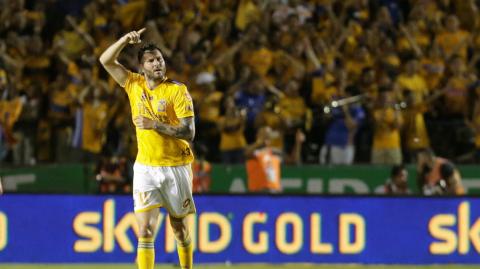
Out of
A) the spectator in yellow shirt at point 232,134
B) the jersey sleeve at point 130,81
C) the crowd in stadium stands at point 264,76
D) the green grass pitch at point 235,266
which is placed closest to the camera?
the jersey sleeve at point 130,81

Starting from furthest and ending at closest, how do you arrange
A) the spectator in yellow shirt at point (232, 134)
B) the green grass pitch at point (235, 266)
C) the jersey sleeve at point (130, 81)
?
the spectator in yellow shirt at point (232, 134) → the green grass pitch at point (235, 266) → the jersey sleeve at point (130, 81)

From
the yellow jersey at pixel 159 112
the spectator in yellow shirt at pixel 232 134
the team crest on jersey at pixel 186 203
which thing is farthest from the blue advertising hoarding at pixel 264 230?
the yellow jersey at pixel 159 112

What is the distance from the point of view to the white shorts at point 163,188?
9.20 meters

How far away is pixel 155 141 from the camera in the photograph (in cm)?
920

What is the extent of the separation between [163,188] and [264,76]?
6.82m

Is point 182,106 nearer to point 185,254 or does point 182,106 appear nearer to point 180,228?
point 180,228

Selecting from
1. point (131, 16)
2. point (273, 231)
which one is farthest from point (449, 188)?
point (131, 16)

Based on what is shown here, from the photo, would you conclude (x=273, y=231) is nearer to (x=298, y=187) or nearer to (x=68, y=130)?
(x=298, y=187)

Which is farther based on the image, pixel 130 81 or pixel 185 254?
pixel 185 254

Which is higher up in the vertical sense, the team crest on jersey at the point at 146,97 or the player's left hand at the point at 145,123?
the team crest on jersey at the point at 146,97

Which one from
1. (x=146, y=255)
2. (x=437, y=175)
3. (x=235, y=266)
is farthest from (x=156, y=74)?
(x=437, y=175)

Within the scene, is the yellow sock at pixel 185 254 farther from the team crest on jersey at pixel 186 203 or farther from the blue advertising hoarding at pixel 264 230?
the blue advertising hoarding at pixel 264 230

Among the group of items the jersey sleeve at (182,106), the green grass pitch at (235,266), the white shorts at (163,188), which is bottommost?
the green grass pitch at (235,266)

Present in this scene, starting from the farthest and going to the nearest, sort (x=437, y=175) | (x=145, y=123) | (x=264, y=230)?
(x=437, y=175) → (x=264, y=230) → (x=145, y=123)
